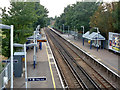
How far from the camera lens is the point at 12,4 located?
21.5 m

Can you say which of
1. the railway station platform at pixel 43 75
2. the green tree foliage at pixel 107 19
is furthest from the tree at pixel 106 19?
the railway station platform at pixel 43 75

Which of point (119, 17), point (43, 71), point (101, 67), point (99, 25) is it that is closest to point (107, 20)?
point (99, 25)

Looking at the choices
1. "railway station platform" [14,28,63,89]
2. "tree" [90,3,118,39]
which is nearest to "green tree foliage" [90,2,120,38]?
"tree" [90,3,118,39]

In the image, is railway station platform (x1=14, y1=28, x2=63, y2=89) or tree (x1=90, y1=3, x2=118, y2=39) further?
tree (x1=90, y1=3, x2=118, y2=39)

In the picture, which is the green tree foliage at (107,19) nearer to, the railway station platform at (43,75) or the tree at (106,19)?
the tree at (106,19)

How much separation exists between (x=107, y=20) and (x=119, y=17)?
183 inches

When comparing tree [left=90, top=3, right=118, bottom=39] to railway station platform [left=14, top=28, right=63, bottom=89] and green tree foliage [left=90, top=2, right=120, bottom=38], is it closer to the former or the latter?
green tree foliage [left=90, top=2, right=120, bottom=38]

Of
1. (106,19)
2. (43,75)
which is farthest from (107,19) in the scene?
(43,75)

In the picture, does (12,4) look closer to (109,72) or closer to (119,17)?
(109,72)

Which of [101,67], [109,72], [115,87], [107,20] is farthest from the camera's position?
[107,20]

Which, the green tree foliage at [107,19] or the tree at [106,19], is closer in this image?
the green tree foliage at [107,19]

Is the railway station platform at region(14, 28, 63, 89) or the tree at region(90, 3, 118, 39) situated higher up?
the tree at region(90, 3, 118, 39)

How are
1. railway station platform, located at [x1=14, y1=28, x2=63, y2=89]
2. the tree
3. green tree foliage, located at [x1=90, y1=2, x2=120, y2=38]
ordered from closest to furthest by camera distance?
railway station platform, located at [x1=14, y1=28, x2=63, y2=89]
green tree foliage, located at [x1=90, y1=2, x2=120, y2=38]
the tree

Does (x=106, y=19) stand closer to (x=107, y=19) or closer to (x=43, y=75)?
(x=107, y=19)
